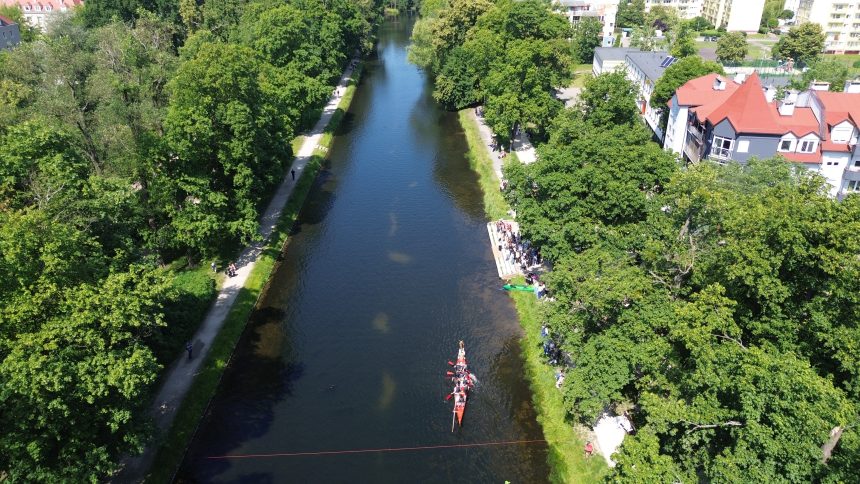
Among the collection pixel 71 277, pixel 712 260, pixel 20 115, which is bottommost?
Answer: pixel 712 260

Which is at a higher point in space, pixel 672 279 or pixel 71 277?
pixel 71 277

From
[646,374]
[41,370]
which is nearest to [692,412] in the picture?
[646,374]

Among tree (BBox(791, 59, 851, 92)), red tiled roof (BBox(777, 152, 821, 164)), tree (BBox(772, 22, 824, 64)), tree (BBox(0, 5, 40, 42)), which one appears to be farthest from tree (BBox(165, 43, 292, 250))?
tree (BBox(772, 22, 824, 64))

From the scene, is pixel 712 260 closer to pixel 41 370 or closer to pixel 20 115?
pixel 41 370

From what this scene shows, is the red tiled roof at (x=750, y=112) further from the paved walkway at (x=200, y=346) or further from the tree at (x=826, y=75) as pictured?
the paved walkway at (x=200, y=346)

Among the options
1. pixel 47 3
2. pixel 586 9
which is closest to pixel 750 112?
pixel 586 9

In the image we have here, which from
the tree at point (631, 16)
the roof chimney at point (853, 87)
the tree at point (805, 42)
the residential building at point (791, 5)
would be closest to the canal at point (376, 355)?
the roof chimney at point (853, 87)
